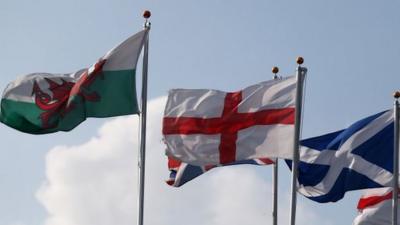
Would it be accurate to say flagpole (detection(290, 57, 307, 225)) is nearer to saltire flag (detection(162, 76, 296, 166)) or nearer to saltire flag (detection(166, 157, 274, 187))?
saltire flag (detection(162, 76, 296, 166))

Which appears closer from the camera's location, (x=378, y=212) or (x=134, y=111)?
(x=134, y=111)

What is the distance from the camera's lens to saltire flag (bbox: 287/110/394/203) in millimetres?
26969

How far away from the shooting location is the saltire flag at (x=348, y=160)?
27.0m

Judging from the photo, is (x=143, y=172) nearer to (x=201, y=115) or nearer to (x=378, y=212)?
(x=201, y=115)

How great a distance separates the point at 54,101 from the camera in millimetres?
25141

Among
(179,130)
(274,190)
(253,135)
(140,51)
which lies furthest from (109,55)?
(274,190)

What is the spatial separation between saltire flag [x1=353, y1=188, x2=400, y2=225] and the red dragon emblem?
1104 centimetres

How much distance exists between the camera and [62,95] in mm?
25359

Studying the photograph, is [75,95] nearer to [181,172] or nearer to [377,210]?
[181,172]

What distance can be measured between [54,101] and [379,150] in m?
9.19

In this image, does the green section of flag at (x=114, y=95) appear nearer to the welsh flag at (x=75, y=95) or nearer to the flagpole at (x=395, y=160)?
the welsh flag at (x=75, y=95)

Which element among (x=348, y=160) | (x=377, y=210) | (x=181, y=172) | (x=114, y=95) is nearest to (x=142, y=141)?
(x=114, y=95)

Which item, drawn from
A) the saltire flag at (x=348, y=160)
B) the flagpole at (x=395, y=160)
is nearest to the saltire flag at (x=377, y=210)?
the flagpole at (x=395, y=160)

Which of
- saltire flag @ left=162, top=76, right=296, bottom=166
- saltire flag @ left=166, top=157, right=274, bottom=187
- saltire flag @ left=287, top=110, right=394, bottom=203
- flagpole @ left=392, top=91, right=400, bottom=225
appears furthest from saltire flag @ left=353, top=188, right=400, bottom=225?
saltire flag @ left=162, top=76, right=296, bottom=166
